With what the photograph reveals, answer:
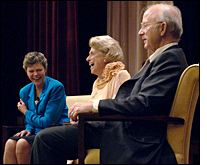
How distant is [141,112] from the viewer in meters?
1.86

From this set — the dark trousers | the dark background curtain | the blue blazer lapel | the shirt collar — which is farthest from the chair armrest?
the dark background curtain

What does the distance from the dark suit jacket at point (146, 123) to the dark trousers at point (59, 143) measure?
0.13 m

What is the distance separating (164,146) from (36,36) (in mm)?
3381

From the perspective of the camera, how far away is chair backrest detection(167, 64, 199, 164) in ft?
6.30

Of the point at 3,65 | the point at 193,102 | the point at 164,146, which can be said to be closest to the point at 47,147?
the point at 164,146

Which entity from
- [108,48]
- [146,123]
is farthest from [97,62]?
[146,123]

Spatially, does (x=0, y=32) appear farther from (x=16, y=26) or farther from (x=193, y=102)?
(x=193, y=102)

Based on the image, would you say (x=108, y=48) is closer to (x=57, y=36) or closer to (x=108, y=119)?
(x=108, y=119)

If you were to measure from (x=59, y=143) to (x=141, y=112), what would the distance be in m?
0.58

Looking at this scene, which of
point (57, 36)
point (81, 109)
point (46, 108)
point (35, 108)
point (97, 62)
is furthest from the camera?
point (57, 36)

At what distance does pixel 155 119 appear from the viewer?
1.81 meters

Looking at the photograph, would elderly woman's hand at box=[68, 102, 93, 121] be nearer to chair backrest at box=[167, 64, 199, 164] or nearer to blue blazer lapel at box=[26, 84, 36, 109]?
chair backrest at box=[167, 64, 199, 164]

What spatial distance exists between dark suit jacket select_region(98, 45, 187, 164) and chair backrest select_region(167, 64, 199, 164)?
0.03m

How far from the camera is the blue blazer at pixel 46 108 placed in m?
3.02
